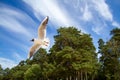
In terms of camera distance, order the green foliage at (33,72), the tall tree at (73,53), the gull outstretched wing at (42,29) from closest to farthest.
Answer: the gull outstretched wing at (42,29)
the tall tree at (73,53)
the green foliage at (33,72)

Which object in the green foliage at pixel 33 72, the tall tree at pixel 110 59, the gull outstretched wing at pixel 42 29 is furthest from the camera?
the green foliage at pixel 33 72

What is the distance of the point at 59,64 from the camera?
37.9 metres

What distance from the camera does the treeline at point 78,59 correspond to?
3619cm

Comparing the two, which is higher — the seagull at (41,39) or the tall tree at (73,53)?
the tall tree at (73,53)

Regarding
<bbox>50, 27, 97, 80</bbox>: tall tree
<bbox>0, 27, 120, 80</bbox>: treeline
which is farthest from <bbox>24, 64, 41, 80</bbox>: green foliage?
<bbox>50, 27, 97, 80</bbox>: tall tree

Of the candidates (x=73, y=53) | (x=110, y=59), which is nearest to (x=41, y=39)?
(x=73, y=53)

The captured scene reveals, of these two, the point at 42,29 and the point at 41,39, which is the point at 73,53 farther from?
the point at 42,29

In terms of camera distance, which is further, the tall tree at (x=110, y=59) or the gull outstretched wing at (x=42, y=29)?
the tall tree at (x=110, y=59)

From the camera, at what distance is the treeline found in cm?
3619

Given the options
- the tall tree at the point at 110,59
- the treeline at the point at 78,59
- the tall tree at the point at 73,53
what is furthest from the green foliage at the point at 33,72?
the tall tree at the point at 110,59

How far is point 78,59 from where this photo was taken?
3566 cm

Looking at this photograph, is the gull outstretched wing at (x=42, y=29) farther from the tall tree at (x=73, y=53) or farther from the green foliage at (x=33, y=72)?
the green foliage at (x=33, y=72)

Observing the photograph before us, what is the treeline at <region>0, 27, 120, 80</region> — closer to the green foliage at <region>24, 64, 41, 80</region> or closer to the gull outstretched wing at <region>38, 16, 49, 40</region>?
the green foliage at <region>24, 64, 41, 80</region>

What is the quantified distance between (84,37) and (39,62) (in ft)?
43.9
